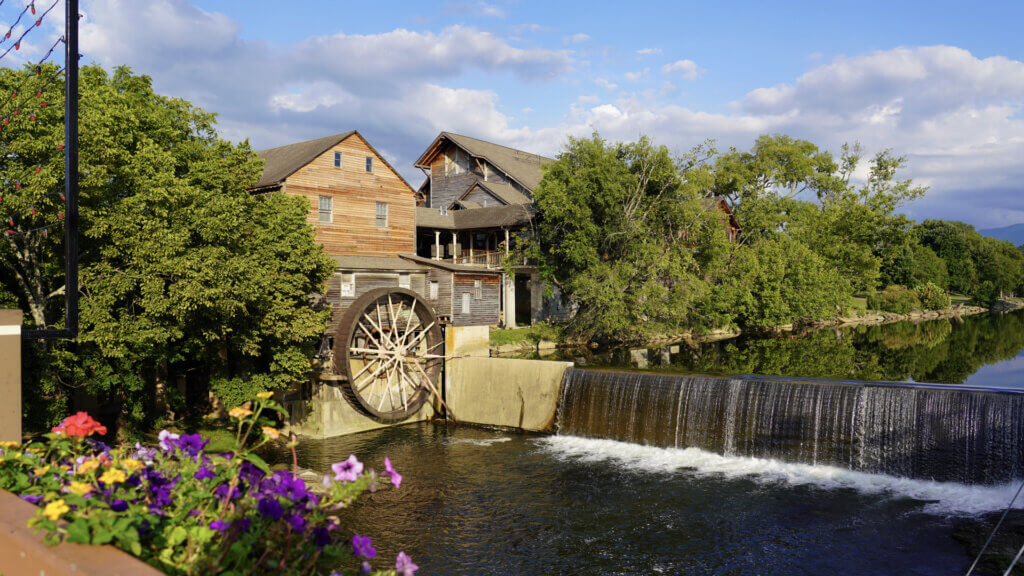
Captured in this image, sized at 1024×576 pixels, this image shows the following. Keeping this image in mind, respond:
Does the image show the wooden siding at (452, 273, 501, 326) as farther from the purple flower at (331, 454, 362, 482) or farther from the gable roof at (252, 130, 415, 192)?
the purple flower at (331, 454, 362, 482)

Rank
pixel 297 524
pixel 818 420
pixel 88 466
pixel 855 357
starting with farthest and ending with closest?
pixel 855 357 < pixel 818 420 < pixel 88 466 < pixel 297 524

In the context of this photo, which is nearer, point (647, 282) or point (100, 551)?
point (100, 551)

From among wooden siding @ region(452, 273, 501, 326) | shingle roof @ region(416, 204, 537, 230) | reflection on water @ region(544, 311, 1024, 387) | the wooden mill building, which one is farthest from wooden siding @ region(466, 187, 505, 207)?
reflection on water @ region(544, 311, 1024, 387)

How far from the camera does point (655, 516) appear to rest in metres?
13.0

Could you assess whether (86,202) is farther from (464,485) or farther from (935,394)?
(935,394)

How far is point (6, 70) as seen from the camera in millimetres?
15672

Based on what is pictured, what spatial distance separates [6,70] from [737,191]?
51.6 metres

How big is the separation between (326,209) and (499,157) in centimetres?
1820

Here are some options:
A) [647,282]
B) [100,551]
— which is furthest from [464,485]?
[647,282]

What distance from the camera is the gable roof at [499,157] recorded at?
4303 centimetres

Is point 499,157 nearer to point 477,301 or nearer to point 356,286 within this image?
point 477,301

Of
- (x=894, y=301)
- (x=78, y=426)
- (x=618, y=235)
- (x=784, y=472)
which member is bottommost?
(x=784, y=472)

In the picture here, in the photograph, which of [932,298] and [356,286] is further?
[932,298]

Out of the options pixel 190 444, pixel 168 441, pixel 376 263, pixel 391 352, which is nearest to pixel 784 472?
pixel 391 352
